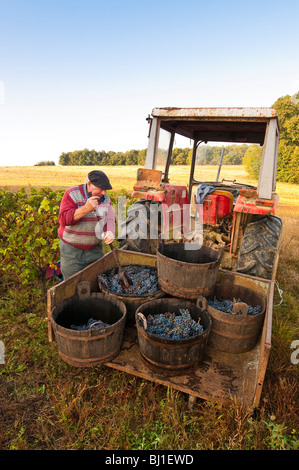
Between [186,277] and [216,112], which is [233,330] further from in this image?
[216,112]

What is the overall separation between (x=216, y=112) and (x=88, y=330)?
303cm

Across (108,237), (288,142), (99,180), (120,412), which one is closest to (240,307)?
(120,412)

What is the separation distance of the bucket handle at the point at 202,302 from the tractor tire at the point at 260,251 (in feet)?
3.04

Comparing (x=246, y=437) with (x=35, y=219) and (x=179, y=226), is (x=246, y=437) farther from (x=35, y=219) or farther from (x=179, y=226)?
(x=35, y=219)

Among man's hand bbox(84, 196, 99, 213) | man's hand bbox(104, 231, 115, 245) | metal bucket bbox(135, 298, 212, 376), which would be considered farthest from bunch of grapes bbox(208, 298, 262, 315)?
man's hand bbox(84, 196, 99, 213)

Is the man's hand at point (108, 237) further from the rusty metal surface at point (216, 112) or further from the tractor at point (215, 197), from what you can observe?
the rusty metal surface at point (216, 112)

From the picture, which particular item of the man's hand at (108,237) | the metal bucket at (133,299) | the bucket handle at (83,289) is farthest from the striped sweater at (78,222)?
the metal bucket at (133,299)

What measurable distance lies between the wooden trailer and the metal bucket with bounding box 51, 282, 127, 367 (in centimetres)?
10

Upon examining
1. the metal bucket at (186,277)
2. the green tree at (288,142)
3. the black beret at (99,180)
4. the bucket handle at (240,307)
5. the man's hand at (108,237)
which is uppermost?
the green tree at (288,142)

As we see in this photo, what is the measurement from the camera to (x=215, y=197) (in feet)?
13.8

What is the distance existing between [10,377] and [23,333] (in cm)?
71

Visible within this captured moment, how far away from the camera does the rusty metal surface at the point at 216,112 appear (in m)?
3.49

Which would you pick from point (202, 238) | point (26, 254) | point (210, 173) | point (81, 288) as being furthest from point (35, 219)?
point (210, 173)

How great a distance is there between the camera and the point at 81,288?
2.98m
